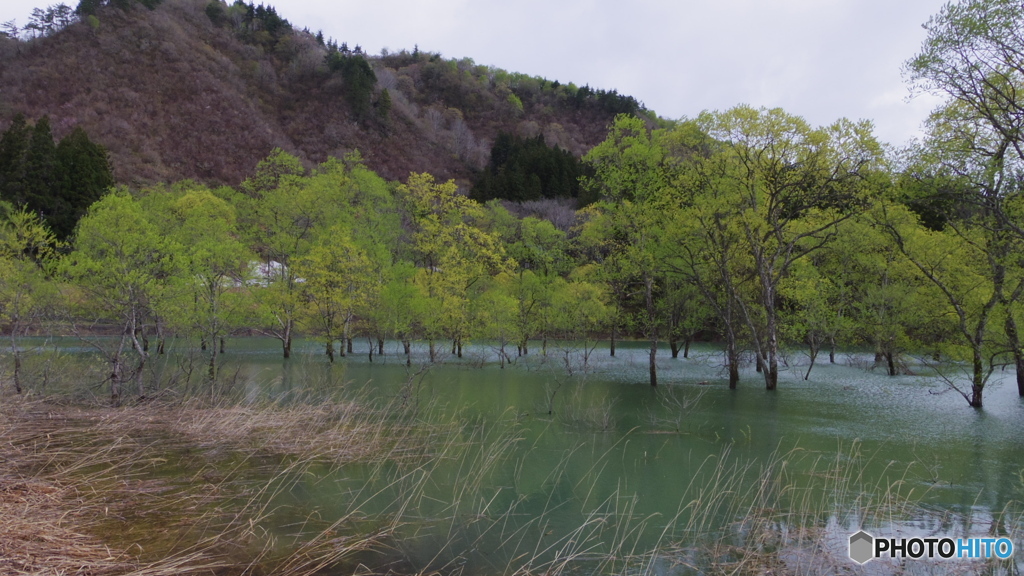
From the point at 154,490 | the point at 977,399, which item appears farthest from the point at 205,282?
the point at 977,399

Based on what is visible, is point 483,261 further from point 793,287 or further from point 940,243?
point 940,243

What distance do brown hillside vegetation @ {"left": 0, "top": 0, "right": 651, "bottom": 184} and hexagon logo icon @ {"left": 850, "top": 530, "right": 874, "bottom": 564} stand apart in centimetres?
7589

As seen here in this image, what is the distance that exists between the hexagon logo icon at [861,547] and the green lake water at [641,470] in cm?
16

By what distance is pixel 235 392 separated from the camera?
57.2 feet

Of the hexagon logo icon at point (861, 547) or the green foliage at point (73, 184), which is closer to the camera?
the hexagon logo icon at point (861, 547)

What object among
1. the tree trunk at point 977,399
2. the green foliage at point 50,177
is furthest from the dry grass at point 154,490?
the green foliage at point 50,177

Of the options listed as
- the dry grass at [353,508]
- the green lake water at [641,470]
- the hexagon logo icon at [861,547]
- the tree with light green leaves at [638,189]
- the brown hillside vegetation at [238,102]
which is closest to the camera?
the dry grass at [353,508]

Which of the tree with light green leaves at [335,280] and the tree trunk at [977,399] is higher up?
the tree with light green leaves at [335,280]

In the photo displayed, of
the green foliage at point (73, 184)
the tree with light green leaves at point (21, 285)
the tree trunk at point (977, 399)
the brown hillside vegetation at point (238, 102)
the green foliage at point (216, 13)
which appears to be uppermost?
the green foliage at point (216, 13)

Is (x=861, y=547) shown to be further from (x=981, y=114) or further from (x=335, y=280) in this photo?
(x=335, y=280)

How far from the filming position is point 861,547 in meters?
7.42

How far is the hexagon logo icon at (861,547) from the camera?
7.14m

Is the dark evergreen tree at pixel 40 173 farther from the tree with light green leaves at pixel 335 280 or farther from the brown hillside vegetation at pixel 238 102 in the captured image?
the tree with light green leaves at pixel 335 280

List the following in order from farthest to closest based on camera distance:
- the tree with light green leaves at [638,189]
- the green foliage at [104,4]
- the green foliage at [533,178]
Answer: the green foliage at [104,4], the green foliage at [533,178], the tree with light green leaves at [638,189]
